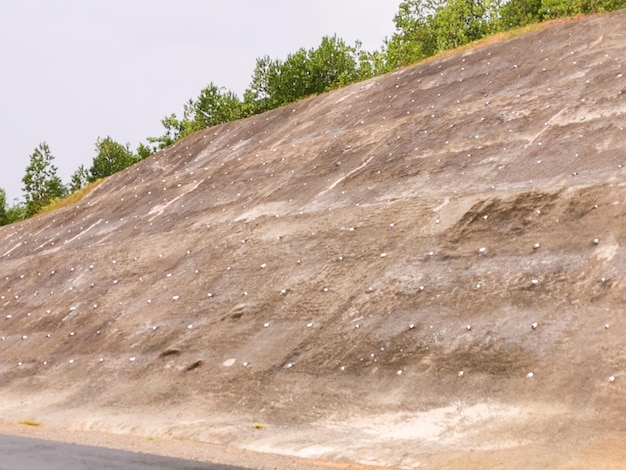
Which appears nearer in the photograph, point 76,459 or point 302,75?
point 76,459

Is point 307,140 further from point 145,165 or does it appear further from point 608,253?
point 608,253

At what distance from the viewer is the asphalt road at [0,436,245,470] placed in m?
9.98

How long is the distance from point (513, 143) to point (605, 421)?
9.31 m

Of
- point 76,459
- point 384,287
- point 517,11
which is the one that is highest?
point 517,11

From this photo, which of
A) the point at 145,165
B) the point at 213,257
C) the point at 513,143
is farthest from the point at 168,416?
the point at 145,165

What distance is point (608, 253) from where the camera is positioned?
12.4 meters

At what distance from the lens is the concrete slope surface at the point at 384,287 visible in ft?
35.2

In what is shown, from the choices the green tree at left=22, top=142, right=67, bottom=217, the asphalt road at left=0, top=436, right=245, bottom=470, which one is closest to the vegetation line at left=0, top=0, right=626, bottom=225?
the green tree at left=22, top=142, right=67, bottom=217

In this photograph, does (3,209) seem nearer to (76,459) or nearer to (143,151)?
(143,151)

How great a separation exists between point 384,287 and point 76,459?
5788 mm

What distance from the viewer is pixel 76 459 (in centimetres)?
1076

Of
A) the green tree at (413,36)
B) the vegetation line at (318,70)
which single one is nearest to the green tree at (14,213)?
the vegetation line at (318,70)

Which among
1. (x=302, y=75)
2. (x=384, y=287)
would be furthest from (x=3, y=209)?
(x=384, y=287)

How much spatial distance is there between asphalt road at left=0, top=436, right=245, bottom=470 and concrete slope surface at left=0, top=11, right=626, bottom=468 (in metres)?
1.19
